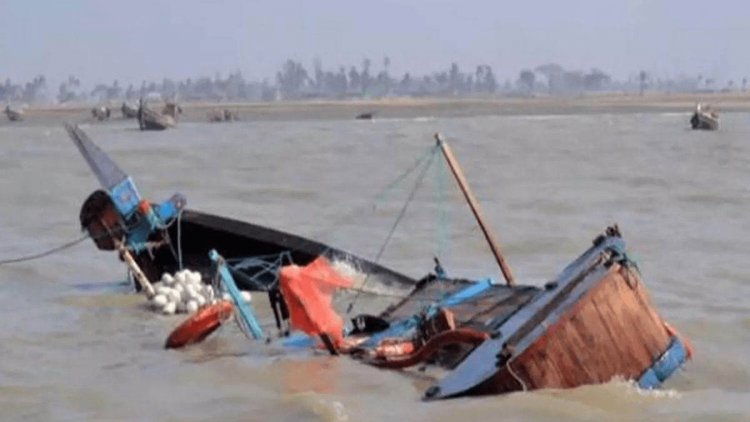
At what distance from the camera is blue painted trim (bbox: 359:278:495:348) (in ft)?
35.9

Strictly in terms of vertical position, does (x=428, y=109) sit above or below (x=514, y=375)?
below

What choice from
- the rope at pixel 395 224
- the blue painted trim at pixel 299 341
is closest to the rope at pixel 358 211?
the rope at pixel 395 224

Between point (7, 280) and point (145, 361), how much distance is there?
5.61m

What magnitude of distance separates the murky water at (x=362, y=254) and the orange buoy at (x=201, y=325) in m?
0.13

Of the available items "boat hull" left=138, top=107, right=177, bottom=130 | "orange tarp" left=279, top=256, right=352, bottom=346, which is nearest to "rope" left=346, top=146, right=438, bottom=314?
"orange tarp" left=279, top=256, right=352, bottom=346

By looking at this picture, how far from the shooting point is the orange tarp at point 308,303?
10.8 m

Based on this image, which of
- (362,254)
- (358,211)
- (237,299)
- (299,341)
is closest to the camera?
(299,341)

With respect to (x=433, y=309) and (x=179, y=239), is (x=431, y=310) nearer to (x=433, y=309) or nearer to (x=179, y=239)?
(x=433, y=309)

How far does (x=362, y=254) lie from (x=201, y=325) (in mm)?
6532

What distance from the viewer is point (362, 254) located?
18078 mm

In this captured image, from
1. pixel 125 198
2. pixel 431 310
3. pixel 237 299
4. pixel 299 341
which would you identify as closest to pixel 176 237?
pixel 125 198

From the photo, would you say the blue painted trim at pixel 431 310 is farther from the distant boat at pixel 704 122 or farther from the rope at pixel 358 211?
the distant boat at pixel 704 122

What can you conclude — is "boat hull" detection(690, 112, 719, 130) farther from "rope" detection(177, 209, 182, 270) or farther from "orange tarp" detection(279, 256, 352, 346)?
"orange tarp" detection(279, 256, 352, 346)

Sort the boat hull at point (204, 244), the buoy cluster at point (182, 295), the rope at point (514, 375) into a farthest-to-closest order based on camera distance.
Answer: the boat hull at point (204, 244) → the buoy cluster at point (182, 295) → the rope at point (514, 375)
